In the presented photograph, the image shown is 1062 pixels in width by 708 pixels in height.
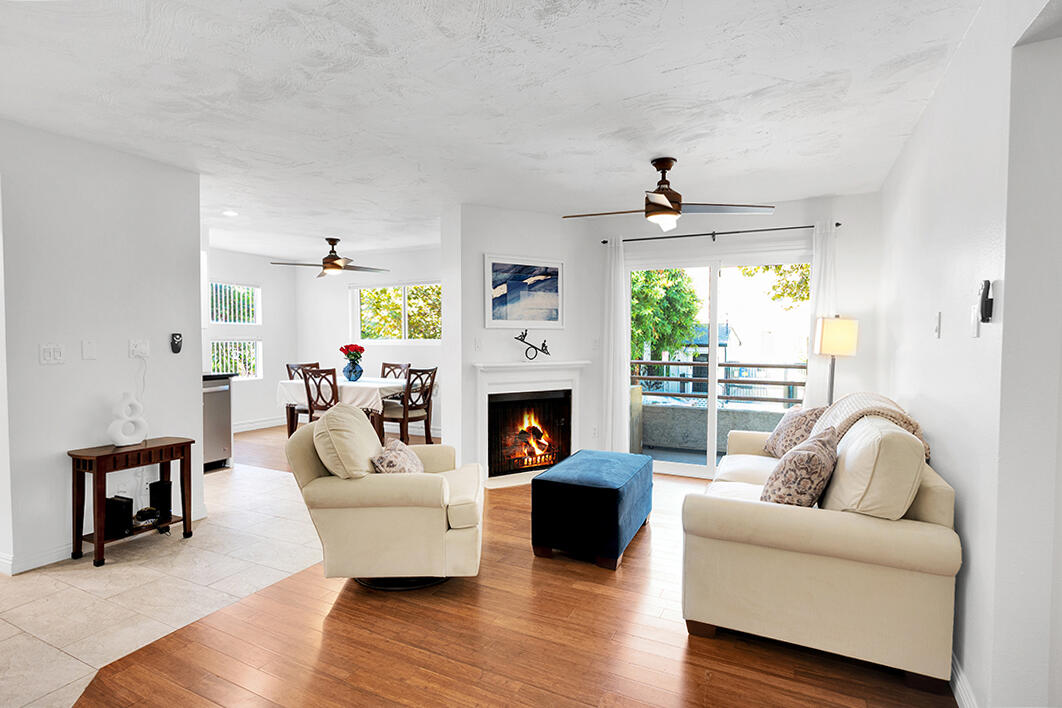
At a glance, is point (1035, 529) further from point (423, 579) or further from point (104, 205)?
point (104, 205)

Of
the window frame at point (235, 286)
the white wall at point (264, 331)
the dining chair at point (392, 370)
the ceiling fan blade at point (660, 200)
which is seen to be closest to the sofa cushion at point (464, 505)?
the ceiling fan blade at point (660, 200)

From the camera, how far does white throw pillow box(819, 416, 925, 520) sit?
222cm

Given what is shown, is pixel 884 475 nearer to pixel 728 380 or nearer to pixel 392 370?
pixel 728 380

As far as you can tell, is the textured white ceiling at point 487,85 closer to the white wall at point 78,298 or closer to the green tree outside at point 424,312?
the white wall at point 78,298

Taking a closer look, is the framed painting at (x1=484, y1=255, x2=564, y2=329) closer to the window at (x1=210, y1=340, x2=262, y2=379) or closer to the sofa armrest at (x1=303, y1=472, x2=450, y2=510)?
the sofa armrest at (x1=303, y1=472, x2=450, y2=510)

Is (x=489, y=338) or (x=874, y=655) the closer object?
(x=874, y=655)

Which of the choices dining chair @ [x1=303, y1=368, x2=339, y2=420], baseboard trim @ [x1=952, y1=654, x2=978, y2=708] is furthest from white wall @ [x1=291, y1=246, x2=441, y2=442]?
baseboard trim @ [x1=952, y1=654, x2=978, y2=708]

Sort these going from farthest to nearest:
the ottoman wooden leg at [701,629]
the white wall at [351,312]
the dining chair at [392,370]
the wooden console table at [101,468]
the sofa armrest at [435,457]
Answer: the white wall at [351,312], the dining chair at [392,370], the sofa armrest at [435,457], the wooden console table at [101,468], the ottoman wooden leg at [701,629]

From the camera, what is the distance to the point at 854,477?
234cm

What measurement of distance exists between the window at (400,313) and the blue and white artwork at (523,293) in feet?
8.40

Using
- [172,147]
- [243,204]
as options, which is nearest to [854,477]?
[172,147]

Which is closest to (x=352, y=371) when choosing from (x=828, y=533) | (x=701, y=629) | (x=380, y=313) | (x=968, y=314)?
(x=380, y=313)

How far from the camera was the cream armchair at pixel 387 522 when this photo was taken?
287 centimetres

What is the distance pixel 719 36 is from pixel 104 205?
3.72 metres
